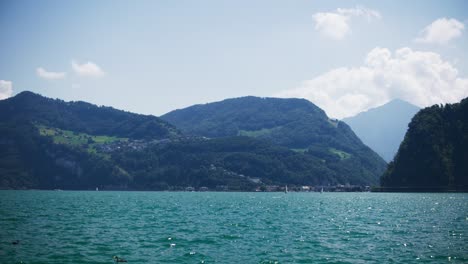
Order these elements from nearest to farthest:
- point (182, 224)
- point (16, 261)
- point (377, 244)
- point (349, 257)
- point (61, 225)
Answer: point (16, 261) → point (349, 257) → point (377, 244) → point (61, 225) → point (182, 224)

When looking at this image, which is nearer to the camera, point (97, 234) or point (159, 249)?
point (159, 249)

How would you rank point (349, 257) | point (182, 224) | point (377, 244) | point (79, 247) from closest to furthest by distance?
point (349, 257)
point (79, 247)
point (377, 244)
point (182, 224)

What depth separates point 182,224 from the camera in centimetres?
7194

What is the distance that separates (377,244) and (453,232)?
1609 cm

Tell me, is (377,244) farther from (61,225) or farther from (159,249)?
(61,225)

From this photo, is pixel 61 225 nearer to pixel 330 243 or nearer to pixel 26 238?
pixel 26 238

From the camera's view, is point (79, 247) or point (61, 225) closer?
point (79, 247)

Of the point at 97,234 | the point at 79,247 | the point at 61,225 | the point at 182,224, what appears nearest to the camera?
the point at 79,247

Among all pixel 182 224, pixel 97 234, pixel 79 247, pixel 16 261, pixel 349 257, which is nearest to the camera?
pixel 16 261

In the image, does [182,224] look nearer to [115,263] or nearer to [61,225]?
[61,225]

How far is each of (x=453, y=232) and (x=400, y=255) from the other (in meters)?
20.9

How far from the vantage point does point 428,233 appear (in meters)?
59.8

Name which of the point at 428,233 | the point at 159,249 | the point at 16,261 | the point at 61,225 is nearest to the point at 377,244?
the point at 428,233

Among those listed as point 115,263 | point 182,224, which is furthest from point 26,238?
point 182,224
